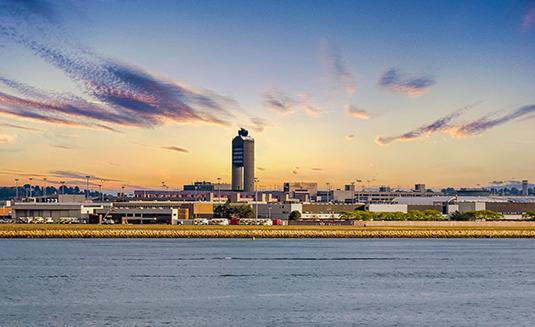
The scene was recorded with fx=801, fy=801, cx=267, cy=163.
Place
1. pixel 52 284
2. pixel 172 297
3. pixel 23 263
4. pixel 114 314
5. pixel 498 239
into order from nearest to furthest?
1. pixel 114 314
2. pixel 172 297
3. pixel 52 284
4. pixel 23 263
5. pixel 498 239

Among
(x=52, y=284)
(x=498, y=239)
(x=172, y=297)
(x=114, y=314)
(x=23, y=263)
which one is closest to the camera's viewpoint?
(x=114, y=314)

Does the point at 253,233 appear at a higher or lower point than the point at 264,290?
higher

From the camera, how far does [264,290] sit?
60.1 meters

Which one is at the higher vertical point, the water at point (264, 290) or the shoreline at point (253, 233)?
the shoreline at point (253, 233)

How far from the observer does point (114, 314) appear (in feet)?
156

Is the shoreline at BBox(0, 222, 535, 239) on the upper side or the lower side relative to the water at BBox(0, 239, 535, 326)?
upper

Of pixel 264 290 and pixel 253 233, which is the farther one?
pixel 253 233

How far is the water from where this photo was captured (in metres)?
46.6

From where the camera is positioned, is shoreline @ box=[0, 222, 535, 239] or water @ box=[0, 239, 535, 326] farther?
shoreline @ box=[0, 222, 535, 239]

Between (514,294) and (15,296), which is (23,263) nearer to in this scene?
(15,296)

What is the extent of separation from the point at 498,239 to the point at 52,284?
122 meters

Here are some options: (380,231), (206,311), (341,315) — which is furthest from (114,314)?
(380,231)

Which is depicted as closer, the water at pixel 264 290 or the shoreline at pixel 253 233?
the water at pixel 264 290

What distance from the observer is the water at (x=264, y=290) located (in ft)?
153
